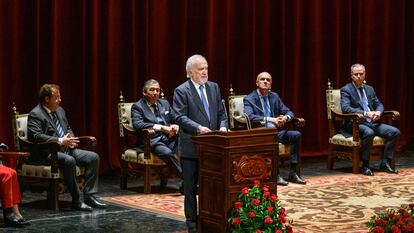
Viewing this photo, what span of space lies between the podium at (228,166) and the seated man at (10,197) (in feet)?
5.01

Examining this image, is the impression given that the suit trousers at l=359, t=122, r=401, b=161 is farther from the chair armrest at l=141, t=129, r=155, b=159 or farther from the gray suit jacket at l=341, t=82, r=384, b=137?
the chair armrest at l=141, t=129, r=155, b=159

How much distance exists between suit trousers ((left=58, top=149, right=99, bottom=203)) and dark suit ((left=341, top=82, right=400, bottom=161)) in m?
3.39

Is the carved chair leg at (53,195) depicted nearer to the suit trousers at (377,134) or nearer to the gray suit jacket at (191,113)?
the gray suit jacket at (191,113)

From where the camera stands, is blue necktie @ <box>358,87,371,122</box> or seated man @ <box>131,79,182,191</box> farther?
blue necktie @ <box>358,87,371,122</box>

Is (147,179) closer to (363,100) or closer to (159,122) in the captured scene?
(159,122)

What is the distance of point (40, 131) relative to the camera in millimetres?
7617

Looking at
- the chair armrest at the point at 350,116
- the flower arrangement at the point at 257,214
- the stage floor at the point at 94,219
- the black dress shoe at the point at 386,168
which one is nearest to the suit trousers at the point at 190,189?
the stage floor at the point at 94,219

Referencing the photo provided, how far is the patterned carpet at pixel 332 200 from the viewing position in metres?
Answer: 6.98

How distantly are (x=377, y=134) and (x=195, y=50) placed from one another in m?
2.28

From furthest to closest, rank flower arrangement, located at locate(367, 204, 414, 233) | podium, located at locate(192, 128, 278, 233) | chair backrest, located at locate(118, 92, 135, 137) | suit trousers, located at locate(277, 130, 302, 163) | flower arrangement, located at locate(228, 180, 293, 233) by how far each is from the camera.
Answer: suit trousers, located at locate(277, 130, 302, 163) → chair backrest, located at locate(118, 92, 135, 137) → podium, located at locate(192, 128, 278, 233) → flower arrangement, located at locate(228, 180, 293, 233) → flower arrangement, located at locate(367, 204, 414, 233)

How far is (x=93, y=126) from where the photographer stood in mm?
9266

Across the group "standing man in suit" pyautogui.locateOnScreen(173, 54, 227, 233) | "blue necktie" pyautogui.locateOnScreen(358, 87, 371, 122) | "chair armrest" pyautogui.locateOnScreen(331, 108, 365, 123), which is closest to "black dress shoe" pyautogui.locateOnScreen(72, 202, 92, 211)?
"standing man in suit" pyautogui.locateOnScreen(173, 54, 227, 233)

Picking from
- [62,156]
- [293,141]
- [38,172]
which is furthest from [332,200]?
[38,172]

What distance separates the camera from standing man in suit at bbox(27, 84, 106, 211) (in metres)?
7.53
